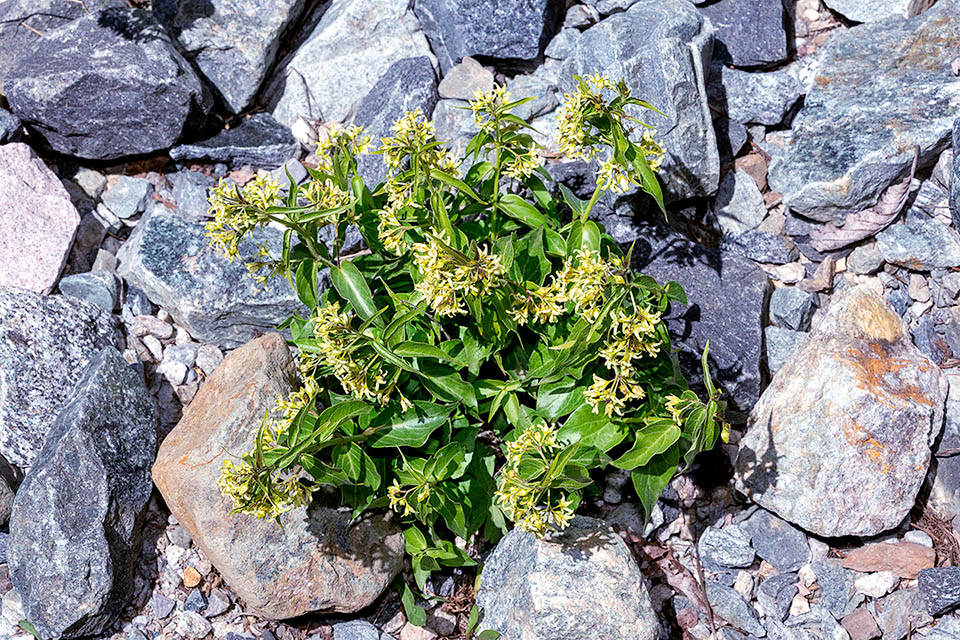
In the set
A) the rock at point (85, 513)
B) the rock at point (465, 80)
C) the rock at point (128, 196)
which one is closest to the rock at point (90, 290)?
the rock at point (128, 196)

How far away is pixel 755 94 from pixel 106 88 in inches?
154

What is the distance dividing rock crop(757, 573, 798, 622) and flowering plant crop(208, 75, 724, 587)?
96 cm

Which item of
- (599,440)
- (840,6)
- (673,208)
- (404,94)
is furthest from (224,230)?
(840,6)

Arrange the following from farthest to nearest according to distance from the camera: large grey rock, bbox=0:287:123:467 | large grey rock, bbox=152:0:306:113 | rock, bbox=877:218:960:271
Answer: large grey rock, bbox=152:0:306:113, rock, bbox=877:218:960:271, large grey rock, bbox=0:287:123:467

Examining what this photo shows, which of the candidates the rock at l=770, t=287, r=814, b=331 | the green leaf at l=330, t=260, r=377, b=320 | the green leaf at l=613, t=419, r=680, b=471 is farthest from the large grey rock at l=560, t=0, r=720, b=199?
the green leaf at l=330, t=260, r=377, b=320

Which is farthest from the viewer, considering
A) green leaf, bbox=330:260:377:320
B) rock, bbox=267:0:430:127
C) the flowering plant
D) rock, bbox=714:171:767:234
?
rock, bbox=267:0:430:127

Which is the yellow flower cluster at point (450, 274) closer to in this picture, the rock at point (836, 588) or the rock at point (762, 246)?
the rock at point (762, 246)

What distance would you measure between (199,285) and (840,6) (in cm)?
428

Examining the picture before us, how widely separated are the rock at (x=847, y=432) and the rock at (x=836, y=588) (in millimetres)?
177

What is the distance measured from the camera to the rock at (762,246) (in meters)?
5.40

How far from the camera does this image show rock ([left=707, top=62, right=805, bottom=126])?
225 inches

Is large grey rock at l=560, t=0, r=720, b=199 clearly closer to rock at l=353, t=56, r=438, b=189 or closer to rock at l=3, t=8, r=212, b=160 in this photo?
rock at l=353, t=56, r=438, b=189

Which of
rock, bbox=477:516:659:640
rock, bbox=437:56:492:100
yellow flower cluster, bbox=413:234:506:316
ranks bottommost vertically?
rock, bbox=477:516:659:640

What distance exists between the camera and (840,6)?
235 inches
